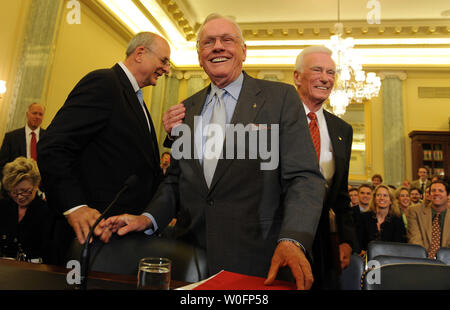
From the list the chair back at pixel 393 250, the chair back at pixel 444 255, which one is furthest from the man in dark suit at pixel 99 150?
the chair back at pixel 444 255

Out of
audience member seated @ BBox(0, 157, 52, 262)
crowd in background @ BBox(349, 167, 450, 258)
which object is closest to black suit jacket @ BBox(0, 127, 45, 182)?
audience member seated @ BBox(0, 157, 52, 262)

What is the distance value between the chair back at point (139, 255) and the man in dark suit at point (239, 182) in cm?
5

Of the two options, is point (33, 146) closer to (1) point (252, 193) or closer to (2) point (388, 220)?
(1) point (252, 193)

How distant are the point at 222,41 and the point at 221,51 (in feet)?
0.16

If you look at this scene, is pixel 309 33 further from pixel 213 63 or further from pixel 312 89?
pixel 213 63

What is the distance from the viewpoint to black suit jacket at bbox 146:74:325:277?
1.20m

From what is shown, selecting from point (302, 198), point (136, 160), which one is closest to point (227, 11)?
point (136, 160)

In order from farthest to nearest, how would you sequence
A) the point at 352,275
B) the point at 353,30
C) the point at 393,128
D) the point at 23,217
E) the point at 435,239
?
the point at 393,128
the point at 353,30
the point at 435,239
the point at 23,217
the point at 352,275

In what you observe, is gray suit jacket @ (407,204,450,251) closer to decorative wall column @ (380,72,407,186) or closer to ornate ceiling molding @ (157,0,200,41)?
decorative wall column @ (380,72,407,186)

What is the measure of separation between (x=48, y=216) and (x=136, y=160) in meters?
1.44

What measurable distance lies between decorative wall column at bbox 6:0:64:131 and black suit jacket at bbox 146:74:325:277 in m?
4.69

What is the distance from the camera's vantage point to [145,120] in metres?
1.90

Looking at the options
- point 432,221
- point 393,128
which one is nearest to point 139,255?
point 432,221

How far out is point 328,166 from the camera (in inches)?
75.9
